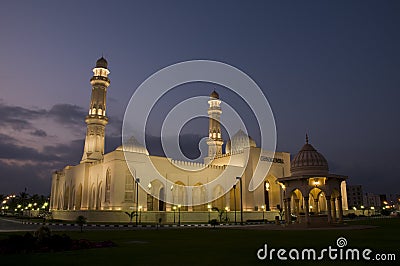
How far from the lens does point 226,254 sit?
9.84m

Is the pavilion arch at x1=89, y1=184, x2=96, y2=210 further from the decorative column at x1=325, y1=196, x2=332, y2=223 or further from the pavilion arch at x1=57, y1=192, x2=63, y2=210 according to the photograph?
the decorative column at x1=325, y1=196, x2=332, y2=223

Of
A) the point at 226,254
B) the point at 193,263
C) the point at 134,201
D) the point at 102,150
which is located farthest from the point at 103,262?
the point at 102,150

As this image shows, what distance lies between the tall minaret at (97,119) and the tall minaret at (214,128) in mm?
Answer: 21881

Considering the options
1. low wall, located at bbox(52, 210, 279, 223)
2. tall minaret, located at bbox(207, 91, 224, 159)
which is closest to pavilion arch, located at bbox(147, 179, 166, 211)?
low wall, located at bbox(52, 210, 279, 223)

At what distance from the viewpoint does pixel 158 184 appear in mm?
49781

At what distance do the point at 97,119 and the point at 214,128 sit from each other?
24.1m

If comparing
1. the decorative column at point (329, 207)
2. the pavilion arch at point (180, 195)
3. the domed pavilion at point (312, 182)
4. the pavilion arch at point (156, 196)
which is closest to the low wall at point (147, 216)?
the pavilion arch at point (156, 196)

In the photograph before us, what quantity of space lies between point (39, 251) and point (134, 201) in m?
34.8

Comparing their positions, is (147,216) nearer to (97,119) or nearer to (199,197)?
(199,197)

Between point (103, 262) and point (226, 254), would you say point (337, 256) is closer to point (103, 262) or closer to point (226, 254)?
point (226, 254)

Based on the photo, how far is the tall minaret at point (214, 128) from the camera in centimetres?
6788

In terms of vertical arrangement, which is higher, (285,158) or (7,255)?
(285,158)

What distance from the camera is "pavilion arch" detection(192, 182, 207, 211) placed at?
5439 centimetres

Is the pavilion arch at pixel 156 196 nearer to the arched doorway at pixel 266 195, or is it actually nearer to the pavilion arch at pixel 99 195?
the pavilion arch at pixel 99 195
